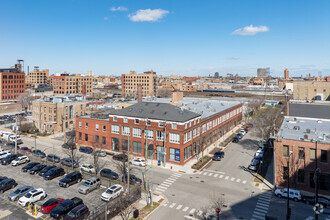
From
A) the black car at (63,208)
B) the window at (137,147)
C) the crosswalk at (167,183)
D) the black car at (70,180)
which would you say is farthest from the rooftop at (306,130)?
the black car at (70,180)

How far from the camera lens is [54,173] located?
43594 mm

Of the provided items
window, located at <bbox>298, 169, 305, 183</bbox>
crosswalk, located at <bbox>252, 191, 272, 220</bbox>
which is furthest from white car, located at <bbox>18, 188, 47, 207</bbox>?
window, located at <bbox>298, 169, 305, 183</bbox>

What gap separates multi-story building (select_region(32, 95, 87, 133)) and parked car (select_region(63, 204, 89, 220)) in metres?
53.9

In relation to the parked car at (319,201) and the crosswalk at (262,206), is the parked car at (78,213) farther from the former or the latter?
the parked car at (319,201)

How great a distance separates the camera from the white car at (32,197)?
1324 inches

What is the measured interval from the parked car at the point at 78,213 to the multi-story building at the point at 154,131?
18.5 meters

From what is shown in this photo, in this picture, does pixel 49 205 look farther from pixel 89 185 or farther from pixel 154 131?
pixel 154 131

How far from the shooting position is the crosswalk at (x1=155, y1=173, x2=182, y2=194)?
39.2 m

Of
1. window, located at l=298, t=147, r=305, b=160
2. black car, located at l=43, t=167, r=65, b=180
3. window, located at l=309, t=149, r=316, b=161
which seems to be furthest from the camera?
black car, located at l=43, t=167, r=65, b=180

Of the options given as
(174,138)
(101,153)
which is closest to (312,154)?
(174,138)

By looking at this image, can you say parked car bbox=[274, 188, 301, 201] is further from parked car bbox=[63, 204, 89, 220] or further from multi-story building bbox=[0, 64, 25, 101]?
multi-story building bbox=[0, 64, 25, 101]

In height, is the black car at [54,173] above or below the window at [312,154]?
→ below

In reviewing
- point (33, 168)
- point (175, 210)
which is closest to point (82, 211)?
point (175, 210)

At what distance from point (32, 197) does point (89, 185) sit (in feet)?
26.1
